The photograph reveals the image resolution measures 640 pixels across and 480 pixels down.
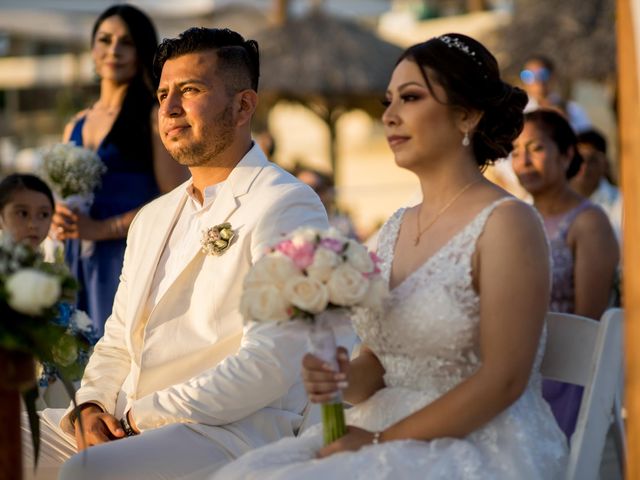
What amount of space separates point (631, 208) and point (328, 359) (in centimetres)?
98

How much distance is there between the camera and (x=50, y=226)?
6176mm

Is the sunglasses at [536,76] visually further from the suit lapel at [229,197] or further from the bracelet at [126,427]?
the bracelet at [126,427]

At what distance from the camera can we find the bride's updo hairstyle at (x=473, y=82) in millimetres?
3607

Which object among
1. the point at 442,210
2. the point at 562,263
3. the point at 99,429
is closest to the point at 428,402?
the point at 442,210

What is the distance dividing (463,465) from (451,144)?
105 cm

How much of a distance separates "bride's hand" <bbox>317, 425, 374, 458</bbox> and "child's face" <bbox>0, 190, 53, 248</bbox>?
3.09 meters

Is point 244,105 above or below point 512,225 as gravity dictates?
above

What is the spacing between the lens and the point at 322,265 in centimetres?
304

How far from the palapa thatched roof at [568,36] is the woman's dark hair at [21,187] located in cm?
1794

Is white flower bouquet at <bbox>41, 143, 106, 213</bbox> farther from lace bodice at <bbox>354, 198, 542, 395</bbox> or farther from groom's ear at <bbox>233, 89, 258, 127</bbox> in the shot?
lace bodice at <bbox>354, 198, 542, 395</bbox>

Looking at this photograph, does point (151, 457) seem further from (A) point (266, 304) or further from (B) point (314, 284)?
(B) point (314, 284)

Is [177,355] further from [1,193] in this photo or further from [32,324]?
[1,193]

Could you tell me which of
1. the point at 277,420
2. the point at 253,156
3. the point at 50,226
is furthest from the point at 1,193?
the point at 277,420

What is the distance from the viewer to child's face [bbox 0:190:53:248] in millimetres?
5953
